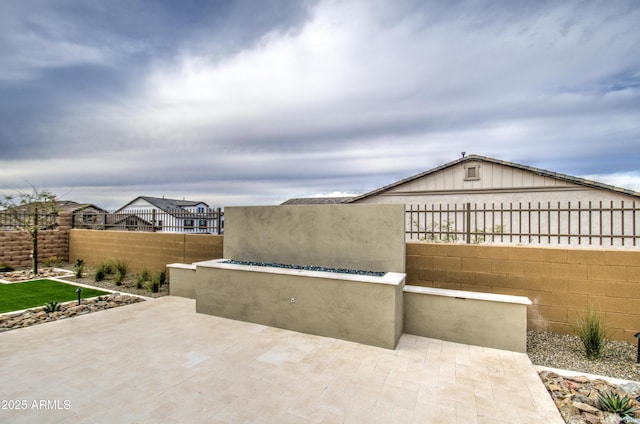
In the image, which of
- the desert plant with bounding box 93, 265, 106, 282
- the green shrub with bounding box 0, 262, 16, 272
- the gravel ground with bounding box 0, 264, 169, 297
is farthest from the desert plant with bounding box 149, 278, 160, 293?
the green shrub with bounding box 0, 262, 16, 272

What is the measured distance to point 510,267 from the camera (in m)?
4.90

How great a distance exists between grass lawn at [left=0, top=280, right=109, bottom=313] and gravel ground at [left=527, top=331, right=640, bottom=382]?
28.4 feet

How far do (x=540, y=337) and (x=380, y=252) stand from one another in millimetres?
2689

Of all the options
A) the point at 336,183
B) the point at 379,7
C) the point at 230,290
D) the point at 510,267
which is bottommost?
the point at 230,290

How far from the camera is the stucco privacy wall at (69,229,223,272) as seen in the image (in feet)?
25.5

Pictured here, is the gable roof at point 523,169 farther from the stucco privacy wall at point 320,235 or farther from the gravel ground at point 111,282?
the gravel ground at point 111,282

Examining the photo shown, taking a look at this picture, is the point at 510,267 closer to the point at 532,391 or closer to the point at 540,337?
the point at 540,337

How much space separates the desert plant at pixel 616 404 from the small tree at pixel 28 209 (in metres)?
13.8

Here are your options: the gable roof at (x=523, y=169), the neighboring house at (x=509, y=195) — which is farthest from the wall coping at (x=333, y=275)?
the gable roof at (x=523, y=169)

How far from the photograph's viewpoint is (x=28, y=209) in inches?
397

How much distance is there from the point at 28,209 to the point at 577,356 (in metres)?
14.8

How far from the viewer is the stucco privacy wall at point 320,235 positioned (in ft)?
16.4

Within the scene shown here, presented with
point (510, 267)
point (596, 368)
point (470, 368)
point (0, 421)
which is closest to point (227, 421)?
point (0, 421)

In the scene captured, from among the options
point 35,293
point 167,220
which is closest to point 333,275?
point 167,220
